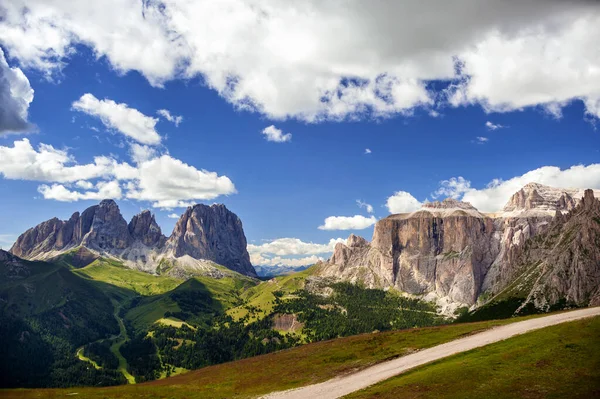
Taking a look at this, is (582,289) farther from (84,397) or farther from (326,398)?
(84,397)

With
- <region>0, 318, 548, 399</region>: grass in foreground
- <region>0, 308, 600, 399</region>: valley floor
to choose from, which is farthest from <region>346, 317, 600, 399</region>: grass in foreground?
<region>0, 318, 548, 399</region>: grass in foreground

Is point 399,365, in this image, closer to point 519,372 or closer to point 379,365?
point 379,365

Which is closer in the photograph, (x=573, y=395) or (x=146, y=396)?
(x=573, y=395)

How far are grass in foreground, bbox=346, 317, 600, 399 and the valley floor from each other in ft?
0.44

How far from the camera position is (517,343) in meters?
66.6

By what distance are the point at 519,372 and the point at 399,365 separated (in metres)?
25.1

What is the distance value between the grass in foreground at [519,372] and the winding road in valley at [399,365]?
13.7ft

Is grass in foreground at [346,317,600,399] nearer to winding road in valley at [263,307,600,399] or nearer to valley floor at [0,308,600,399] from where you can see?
valley floor at [0,308,600,399]

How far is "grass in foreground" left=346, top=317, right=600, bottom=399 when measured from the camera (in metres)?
45.4

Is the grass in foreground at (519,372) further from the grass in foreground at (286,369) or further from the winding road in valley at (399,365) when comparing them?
Answer: the grass in foreground at (286,369)

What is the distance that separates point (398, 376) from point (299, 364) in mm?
32648

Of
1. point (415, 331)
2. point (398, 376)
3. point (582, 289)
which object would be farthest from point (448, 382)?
point (582, 289)

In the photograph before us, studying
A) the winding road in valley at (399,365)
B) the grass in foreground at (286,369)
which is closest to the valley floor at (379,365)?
the grass in foreground at (286,369)

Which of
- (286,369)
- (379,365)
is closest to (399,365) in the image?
(379,365)
